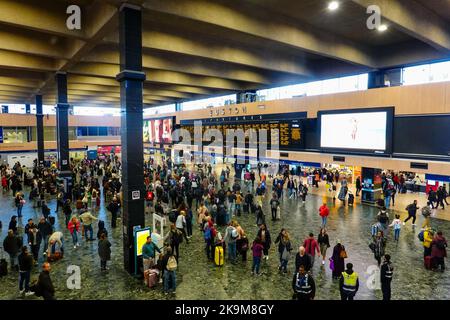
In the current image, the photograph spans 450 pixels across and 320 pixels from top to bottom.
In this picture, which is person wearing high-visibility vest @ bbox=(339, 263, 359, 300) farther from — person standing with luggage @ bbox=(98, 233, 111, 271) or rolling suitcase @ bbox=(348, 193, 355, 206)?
rolling suitcase @ bbox=(348, 193, 355, 206)

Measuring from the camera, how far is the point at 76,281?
8211 millimetres

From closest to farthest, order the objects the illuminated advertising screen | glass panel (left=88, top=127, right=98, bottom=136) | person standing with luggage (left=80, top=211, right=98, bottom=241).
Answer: the illuminated advertising screen → person standing with luggage (left=80, top=211, right=98, bottom=241) → glass panel (left=88, top=127, right=98, bottom=136)

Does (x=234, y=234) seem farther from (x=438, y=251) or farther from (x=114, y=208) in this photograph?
(x=114, y=208)

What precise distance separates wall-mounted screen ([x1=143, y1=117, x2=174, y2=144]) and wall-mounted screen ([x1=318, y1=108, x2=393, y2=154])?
69.1 ft

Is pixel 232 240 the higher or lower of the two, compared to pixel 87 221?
lower

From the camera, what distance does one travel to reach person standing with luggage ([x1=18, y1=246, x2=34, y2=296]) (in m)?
7.43

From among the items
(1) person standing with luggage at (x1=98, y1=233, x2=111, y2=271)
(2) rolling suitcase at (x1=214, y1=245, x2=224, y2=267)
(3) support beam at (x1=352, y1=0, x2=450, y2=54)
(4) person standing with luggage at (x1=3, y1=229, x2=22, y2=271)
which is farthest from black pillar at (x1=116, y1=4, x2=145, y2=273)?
(3) support beam at (x1=352, y1=0, x2=450, y2=54)

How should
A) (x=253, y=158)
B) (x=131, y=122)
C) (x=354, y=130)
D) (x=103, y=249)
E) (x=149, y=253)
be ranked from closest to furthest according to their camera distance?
(x=149, y=253)
(x=103, y=249)
(x=131, y=122)
(x=354, y=130)
(x=253, y=158)

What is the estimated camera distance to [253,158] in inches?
904

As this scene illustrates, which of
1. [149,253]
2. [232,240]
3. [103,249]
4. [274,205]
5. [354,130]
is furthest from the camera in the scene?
[354,130]

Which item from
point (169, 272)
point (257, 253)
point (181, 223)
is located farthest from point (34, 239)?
point (257, 253)

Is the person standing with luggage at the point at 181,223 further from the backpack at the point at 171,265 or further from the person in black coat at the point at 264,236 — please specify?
the backpack at the point at 171,265

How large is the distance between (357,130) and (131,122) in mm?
12572
